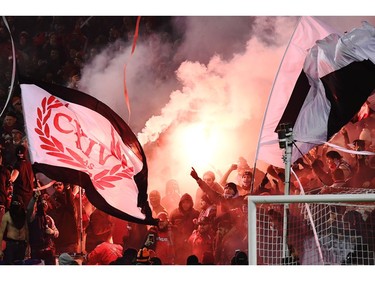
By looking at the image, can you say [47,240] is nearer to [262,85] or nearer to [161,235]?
[161,235]

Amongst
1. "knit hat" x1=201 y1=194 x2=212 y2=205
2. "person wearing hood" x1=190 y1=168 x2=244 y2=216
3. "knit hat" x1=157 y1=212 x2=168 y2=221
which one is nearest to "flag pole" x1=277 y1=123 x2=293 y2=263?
"person wearing hood" x1=190 y1=168 x2=244 y2=216

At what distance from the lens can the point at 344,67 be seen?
5.80 metres

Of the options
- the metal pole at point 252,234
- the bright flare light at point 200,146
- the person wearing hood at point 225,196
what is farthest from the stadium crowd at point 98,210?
the metal pole at point 252,234

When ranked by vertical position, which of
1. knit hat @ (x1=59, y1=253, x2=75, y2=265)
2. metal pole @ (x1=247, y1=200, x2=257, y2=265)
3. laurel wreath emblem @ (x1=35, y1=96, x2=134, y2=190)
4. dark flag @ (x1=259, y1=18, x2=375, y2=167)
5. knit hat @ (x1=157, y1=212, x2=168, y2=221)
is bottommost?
metal pole @ (x1=247, y1=200, x2=257, y2=265)

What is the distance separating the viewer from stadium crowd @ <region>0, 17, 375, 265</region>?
5.78 metres

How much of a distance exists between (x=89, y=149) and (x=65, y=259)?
106 centimetres

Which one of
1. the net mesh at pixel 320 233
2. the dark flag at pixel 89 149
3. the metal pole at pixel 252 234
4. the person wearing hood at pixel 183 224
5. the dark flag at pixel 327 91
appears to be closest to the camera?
the metal pole at pixel 252 234

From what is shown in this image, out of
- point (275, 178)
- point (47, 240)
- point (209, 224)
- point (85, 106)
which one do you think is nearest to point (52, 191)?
point (47, 240)

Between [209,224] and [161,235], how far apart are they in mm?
465

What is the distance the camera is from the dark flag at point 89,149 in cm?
607

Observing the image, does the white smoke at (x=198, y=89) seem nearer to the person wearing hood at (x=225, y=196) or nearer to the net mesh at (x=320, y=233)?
the person wearing hood at (x=225, y=196)

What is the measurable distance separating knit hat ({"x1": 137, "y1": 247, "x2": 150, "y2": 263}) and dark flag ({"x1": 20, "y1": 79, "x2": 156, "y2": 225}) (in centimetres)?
32

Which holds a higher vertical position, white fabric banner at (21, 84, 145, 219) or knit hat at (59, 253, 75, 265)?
white fabric banner at (21, 84, 145, 219)

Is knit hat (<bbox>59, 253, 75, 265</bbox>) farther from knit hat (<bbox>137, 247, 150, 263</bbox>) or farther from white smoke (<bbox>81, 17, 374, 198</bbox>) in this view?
white smoke (<bbox>81, 17, 374, 198</bbox>)
